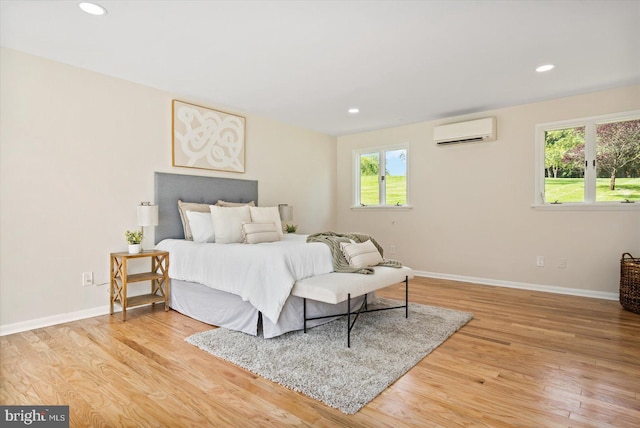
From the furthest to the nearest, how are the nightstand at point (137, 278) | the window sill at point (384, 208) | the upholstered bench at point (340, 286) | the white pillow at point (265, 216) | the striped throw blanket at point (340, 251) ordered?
the window sill at point (384, 208), the white pillow at point (265, 216), the nightstand at point (137, 278), the striped throw blanket at point (340, 251), the upholstered bench at point (340, 286)

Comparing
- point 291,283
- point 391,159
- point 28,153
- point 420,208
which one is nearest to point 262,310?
point 291,283

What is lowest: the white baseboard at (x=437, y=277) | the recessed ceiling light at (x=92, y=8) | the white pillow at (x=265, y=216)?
the white baseboard at (x=437, y=277)

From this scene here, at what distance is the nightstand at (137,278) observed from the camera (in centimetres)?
318

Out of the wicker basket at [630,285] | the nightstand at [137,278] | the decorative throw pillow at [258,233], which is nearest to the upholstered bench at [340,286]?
the decorative throw pillow at [258,233]

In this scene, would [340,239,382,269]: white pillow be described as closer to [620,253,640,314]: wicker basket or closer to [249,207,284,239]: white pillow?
[249,207,284,239]: white pillow

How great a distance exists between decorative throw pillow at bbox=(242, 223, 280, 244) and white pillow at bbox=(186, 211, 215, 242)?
394 mm

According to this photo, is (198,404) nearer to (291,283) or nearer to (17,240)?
(291,283)

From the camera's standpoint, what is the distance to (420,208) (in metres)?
5.38

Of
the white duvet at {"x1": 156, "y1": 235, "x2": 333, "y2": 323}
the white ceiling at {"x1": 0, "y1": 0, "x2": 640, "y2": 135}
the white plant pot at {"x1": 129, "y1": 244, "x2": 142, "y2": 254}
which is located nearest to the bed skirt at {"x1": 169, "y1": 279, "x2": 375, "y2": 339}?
the white duvet at {"x1": 156, "y1": 235, "x2": 333, "y2": 323}

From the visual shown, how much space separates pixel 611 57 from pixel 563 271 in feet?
7.98

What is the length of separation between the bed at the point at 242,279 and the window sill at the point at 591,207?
297 centimetres

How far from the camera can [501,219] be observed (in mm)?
4625

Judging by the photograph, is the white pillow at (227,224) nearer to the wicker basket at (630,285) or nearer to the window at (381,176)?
the window at (381,176)

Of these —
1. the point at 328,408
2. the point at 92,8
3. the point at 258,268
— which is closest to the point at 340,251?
the point at 258,268
